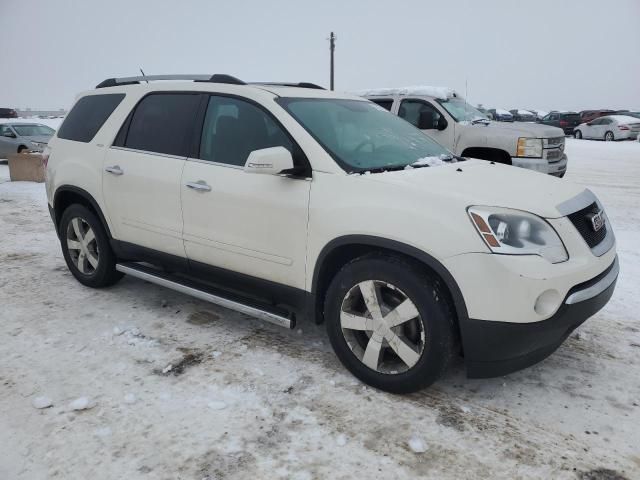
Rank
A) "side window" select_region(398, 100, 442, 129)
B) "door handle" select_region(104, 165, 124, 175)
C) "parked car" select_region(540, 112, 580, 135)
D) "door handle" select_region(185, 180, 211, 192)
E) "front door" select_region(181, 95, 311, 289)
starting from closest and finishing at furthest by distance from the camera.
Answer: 1. "front door" select_region(181, 95, 311, 289)
2. "door handle" select_region(185, 180, 211, 192)
3. "door handle" select_region(104, 165, 124, 175)
4. "side window" select_region(398, 100, 442, 129)
5. "parked car" select_region(540, 112, 580, 135)

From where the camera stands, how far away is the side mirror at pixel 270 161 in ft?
10.1

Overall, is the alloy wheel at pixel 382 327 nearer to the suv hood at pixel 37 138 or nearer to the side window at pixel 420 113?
the side window at pixel 420 113

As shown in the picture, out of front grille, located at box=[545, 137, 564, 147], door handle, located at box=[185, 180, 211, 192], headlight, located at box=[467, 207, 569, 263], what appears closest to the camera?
headlight, located at box=[467, 207, 569, 263]

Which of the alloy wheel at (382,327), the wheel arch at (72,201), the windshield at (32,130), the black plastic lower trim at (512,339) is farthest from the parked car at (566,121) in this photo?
the alloy wheel at (382,327)

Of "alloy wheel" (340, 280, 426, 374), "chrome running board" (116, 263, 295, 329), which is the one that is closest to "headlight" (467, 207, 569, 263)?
"alloy wheel" (340, 280, 426, 374)

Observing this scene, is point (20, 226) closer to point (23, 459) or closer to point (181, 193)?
point (181, 193)

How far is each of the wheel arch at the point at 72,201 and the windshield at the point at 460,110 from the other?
6226 mm

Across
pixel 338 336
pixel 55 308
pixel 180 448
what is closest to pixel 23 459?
pixel 180 448

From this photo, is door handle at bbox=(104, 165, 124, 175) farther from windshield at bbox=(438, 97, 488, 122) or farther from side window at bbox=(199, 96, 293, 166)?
windshield at bbox=(438, 97, 488, 122)

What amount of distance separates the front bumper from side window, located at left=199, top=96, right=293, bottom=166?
1.66 m

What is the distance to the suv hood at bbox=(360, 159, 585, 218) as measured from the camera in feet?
9.18

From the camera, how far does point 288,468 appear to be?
2.45m

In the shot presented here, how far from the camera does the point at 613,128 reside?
82.1 feet

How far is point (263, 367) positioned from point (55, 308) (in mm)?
2126
